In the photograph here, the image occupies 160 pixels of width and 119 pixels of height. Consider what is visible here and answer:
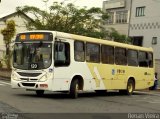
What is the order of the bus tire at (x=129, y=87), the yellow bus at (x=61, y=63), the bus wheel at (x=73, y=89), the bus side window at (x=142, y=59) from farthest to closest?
the bus side window at (x=142, y=59)
the bus tire at (x=129, y=87)
the bus wheel at (x=73, y=89)
the yellow bus at (x=61, y=63)

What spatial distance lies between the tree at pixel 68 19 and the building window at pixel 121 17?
9577mm

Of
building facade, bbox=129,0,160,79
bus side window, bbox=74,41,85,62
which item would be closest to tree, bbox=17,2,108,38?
building facade, bbox=129,0,160,79

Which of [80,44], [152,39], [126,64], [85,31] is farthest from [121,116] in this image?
[152,39]

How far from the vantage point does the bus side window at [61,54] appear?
786 inches

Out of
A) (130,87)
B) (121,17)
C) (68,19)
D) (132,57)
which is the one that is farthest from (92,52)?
(121,17)

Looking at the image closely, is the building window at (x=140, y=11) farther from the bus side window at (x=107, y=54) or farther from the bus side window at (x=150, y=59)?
the bus side window at (x=107, y=54)

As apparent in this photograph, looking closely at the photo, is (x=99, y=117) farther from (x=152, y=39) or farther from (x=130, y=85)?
(x=152, y=39)

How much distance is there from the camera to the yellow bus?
1994cm

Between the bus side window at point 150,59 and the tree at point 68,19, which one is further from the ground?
the tree at point 68,19

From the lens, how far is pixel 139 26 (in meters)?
52.7

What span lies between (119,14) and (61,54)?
1444 inches

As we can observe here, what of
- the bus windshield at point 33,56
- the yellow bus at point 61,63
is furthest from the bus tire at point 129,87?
the bus windshield at point 33,56

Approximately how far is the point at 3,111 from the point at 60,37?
666 centimetres

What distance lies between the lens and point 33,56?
2020 cm
